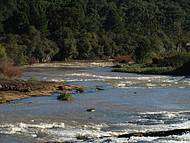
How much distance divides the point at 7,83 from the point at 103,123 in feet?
78.6

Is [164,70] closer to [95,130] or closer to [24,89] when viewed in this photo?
[24,89]

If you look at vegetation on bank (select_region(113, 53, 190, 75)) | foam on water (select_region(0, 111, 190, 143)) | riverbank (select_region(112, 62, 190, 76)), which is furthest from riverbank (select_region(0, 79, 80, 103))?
vegetation on bank (select_region(113, 53, 190, 75))

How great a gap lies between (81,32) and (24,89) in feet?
355

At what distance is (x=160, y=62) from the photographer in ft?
367

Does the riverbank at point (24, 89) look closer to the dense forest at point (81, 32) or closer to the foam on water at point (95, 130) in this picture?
the foam on water at point (95, 130)

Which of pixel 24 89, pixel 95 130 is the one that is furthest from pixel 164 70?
pixel 95 130

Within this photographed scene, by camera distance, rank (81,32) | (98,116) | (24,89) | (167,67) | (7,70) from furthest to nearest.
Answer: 1. (81,32)
2. (167,67)
3. (7,70)
4. (24,89)
5. (98,116)

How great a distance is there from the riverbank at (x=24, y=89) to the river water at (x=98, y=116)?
66.7 inches

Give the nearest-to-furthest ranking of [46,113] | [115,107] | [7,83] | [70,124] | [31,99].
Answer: [70,124], [46,113], [115,107], [31,99], [7,83]

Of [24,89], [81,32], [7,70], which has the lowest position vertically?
[24,89]

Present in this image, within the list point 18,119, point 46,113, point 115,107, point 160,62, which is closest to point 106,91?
point 115,107

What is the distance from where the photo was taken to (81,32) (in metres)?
165

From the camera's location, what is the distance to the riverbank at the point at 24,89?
2112 inches

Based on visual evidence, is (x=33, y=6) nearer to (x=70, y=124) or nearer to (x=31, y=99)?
(x=31, y=99)
